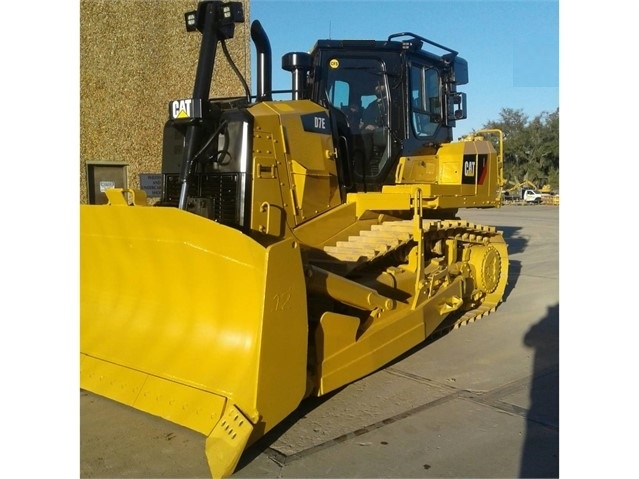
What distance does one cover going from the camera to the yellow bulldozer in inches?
138

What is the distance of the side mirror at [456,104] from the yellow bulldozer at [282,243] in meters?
0.02

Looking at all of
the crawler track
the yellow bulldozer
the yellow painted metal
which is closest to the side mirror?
the yellow bulldozer

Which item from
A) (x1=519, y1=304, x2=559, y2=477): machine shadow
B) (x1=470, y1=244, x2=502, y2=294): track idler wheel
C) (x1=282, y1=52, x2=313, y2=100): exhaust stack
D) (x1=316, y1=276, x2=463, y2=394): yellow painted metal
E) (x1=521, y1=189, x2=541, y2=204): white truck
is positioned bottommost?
(x1=519, y1=304, x2=559, y2=477): machine shadow

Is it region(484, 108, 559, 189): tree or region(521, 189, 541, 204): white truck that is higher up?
region(484, 108, 559, 189): tree

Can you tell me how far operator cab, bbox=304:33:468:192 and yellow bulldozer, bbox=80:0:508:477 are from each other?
0.01m

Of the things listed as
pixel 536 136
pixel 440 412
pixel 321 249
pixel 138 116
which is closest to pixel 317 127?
pixel 321 249

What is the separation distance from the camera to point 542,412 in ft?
13.1

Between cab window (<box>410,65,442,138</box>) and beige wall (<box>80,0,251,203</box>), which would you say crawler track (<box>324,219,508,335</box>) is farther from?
beige wall (<box>80,0,251,203</box>)

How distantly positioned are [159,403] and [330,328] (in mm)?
1234

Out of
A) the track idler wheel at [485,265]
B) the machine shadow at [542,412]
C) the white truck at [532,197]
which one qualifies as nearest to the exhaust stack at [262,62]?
the track idler wheel at [485,265]

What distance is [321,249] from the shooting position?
4949mm

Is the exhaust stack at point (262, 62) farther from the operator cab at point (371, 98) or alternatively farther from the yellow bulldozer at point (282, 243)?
the operator cab at point (371, 98)

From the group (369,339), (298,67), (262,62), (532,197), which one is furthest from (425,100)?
(532,197)

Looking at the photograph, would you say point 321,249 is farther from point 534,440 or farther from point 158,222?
point 534,440
